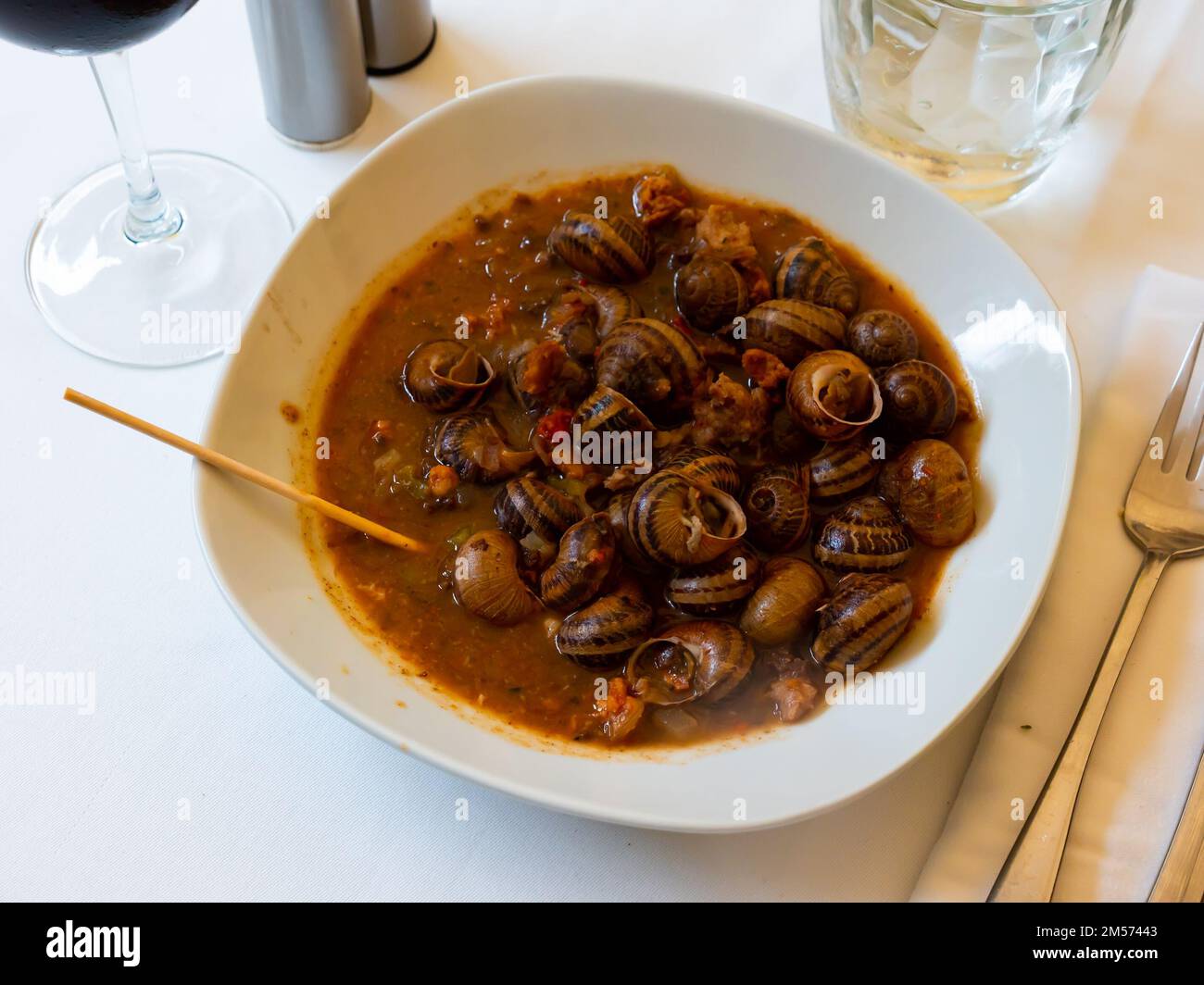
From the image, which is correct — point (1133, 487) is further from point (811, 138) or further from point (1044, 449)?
point (811, 138)

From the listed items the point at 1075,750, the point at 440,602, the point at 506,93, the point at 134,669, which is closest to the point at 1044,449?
the point at 1075,750

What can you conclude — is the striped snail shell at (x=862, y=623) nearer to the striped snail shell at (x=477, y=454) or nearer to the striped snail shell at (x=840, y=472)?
the striped snail shell at (x=840, y=472)

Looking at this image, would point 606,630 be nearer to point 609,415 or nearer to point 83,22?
point 609,415

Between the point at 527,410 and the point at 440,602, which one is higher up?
the point at 527,410

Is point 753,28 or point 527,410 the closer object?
point 527,410

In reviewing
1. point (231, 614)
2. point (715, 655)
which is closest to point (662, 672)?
point (715, 655)

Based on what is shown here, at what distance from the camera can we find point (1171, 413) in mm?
1948

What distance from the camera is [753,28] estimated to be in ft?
8.40

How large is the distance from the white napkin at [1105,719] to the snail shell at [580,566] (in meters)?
0.64

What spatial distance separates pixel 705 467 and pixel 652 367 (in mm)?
201

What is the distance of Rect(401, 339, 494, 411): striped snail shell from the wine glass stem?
2.21 ft

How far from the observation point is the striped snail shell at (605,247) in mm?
2045

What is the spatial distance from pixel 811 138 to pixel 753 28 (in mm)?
634
